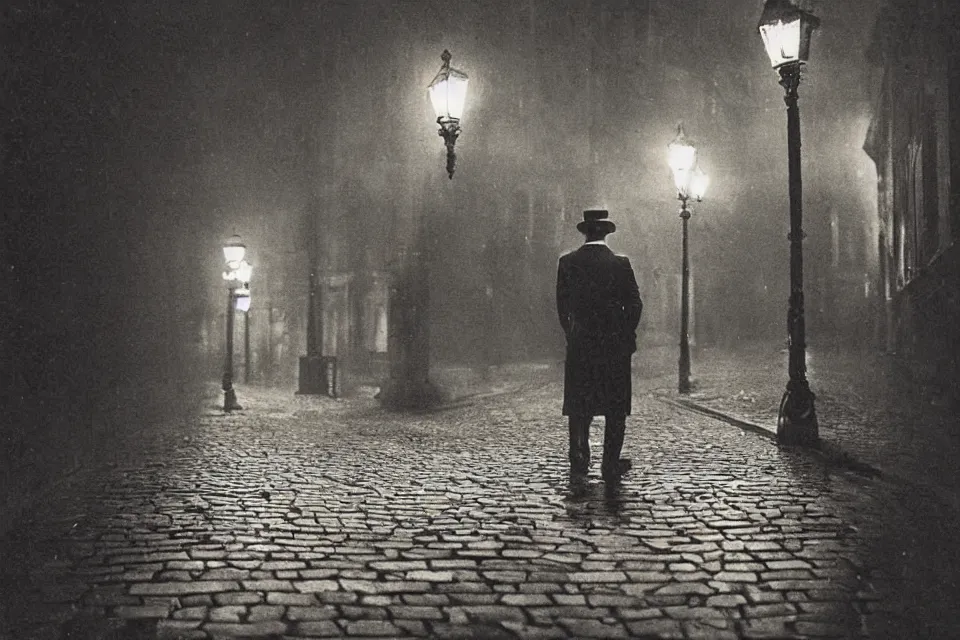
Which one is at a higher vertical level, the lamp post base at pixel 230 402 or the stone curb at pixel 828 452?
the stone curb at pixel 828 452

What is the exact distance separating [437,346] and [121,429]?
55.4ft

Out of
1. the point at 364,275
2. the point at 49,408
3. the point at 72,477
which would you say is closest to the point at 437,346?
the point at 364,275

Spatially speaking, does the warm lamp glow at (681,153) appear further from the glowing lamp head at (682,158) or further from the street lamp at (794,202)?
the street lamp at (794,202)

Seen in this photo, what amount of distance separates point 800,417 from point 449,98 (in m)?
5.74

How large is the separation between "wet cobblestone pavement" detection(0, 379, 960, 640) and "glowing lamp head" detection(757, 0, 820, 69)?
4264 millimetres

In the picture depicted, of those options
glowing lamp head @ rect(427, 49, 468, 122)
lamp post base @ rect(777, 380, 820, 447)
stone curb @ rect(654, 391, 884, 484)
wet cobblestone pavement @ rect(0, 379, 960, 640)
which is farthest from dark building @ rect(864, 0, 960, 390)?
glowing lamp head @ rect(427, 49, 468, 122)

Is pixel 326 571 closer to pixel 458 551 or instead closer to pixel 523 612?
pixel 458 551

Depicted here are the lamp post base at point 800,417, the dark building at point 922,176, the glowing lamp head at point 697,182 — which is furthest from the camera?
the glowing lamp head at point 697,182

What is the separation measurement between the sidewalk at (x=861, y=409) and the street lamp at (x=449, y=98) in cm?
547

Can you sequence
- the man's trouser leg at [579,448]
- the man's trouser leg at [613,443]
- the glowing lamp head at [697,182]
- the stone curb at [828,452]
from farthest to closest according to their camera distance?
1. the glowing lamp head at [697,182]
2. the stone curb at [828,452]
3. the man's trouser leg at [579,448]
4. the man's trouser leg at [613,443]

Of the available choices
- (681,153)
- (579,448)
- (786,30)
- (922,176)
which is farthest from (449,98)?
(922,176)

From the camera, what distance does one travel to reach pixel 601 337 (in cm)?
702

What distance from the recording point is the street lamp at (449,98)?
35.4 ft

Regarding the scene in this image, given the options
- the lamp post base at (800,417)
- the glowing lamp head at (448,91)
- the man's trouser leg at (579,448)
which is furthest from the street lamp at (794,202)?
the glowing lamp head at (448,91)
